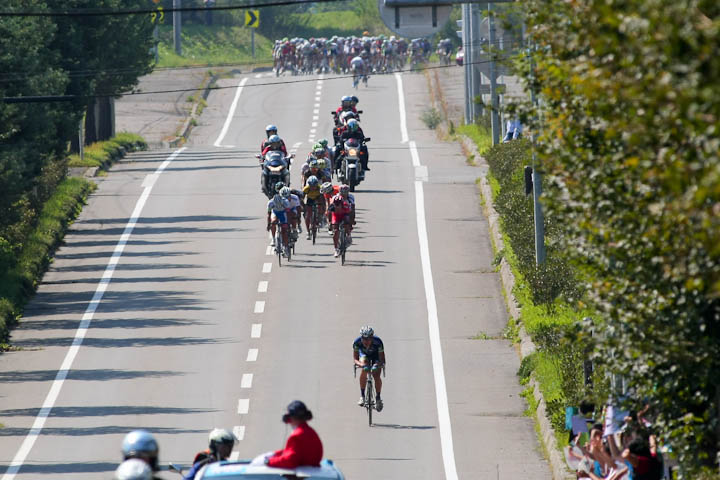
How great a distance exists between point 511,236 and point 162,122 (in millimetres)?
36004

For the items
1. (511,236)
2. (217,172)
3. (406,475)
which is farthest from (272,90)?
(406,475)

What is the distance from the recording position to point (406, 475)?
19.9 metres

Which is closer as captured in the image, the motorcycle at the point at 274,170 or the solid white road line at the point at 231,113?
the motorcycle at the point at 274,170

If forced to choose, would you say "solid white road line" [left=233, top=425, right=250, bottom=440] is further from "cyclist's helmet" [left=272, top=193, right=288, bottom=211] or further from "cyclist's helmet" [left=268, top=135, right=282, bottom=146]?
"cyclist's helmet" [left=268, top=135, right=282, bottom=146]

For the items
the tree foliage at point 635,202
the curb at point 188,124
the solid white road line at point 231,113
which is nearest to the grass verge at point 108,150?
the curb at point 188,124

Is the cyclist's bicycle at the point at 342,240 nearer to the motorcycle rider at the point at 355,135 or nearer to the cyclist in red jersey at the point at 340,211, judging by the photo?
the cyclist in red jersey at the point at 340,211

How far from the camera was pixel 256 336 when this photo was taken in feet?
95.2

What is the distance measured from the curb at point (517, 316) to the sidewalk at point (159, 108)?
56.3ft

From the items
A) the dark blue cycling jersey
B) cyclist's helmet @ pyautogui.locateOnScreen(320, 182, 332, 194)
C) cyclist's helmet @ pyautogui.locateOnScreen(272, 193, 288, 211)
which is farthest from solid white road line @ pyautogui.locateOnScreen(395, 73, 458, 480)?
cyclist's helmet @ pyautogui.locateOnScreen(272, 193, 288, 211)

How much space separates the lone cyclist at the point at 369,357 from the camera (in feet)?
75.4

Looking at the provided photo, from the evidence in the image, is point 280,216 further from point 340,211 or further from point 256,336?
point 256,336

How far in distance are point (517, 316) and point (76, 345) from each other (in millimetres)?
7722

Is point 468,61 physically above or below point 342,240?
above

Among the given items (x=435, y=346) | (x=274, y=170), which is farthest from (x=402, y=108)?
(x=435, y=346)
